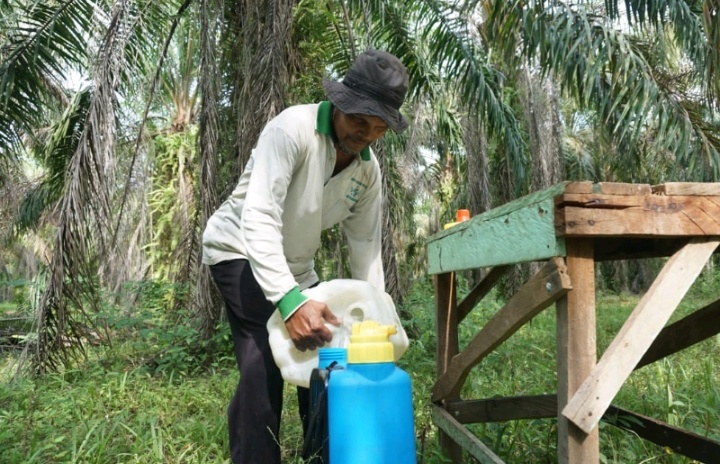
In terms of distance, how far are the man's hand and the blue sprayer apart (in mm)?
169

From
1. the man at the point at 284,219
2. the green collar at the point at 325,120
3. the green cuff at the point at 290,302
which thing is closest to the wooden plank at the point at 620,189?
the man at the point at 284,219

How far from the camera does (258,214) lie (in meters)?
1.91

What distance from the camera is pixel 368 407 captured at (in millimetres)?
1632

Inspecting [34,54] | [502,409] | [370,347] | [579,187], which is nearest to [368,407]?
[370,347]

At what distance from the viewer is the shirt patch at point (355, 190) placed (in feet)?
7.55

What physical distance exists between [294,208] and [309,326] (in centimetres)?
48

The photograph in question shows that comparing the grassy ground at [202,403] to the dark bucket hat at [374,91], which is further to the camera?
the grassy ground at [202,403]

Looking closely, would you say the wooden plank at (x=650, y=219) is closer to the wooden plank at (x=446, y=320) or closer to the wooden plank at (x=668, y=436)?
the wooden plank at (x=668, y=436)

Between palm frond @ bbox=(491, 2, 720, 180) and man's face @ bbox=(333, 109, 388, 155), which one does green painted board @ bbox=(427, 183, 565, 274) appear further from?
palm frond @ bbox=(491, 2, 720, 180)

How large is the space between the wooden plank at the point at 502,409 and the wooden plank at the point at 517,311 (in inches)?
7.7

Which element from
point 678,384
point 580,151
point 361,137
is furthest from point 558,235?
point 580,151

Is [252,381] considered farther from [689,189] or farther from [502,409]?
[689,189]

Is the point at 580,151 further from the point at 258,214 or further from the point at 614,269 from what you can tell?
the point at 258,214

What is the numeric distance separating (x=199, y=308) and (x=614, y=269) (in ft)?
51.4
